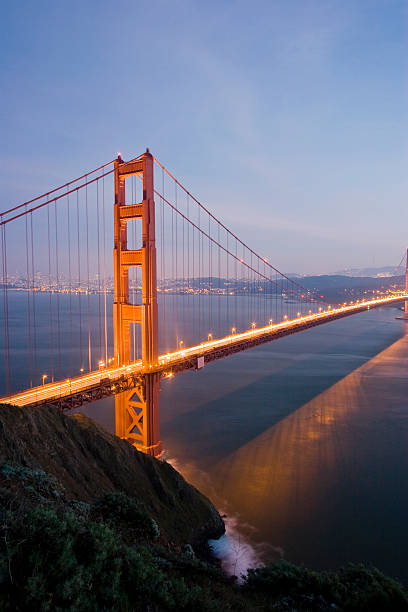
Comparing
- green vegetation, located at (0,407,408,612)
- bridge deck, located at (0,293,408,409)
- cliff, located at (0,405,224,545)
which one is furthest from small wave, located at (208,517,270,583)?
bridge deck, located at (0,293,408,409)

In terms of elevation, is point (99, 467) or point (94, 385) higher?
point (94, 385)

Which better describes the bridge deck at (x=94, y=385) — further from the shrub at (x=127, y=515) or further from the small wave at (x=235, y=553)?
the small wave at (x=235, y=553)

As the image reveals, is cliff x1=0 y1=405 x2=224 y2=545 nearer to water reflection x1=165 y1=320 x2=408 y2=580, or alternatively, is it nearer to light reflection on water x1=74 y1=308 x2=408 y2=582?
light reflection on water x1=74 y1=308 x2=408 y2=582

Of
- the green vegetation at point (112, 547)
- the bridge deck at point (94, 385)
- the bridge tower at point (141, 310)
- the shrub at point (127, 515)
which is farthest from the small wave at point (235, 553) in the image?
the bridge deck at point (94, 385)

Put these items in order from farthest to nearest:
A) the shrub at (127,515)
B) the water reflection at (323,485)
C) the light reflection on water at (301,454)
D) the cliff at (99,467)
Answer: the light reflection on water at (301,454), the water reflection at (323,485), the cliff at (99,467), the shrub at (127,515)

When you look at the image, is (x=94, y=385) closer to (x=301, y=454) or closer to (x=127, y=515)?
(x=127, y=515)

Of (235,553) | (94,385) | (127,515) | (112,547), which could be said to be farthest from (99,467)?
(112,547)
